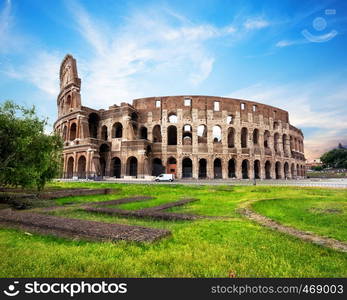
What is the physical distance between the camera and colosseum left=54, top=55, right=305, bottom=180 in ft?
113

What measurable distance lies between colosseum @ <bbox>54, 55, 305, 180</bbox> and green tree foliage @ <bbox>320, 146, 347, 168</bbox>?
54.0 m

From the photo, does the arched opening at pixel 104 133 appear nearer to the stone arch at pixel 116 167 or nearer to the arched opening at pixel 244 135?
the stone arch at pixel 116 167

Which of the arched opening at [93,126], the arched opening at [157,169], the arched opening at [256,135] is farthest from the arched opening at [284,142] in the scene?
the arched opening at [93,126]

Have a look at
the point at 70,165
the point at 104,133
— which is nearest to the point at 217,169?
the point at 104,133

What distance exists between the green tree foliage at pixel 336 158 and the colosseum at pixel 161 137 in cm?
5403

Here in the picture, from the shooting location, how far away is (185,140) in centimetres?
3997

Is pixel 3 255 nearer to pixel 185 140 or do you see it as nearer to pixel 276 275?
pixel 276 275

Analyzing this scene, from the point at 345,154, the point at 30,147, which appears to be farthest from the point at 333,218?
the point at 345,154

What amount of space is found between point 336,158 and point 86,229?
321 ft

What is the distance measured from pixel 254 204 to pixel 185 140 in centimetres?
3076

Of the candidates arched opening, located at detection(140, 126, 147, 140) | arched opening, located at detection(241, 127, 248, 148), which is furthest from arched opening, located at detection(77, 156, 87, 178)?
arched opening, located at detection(241, 127, 248, 148)

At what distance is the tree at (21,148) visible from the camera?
8789 mm

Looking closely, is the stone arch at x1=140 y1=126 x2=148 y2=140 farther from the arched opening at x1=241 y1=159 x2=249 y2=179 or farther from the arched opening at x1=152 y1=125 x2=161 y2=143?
the arched opening at x1=241 y1=159 x2=249 y2=179

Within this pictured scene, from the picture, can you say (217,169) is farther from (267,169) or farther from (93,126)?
(93,126)
